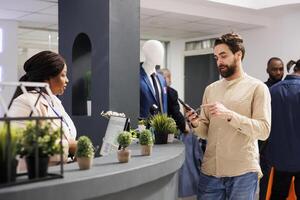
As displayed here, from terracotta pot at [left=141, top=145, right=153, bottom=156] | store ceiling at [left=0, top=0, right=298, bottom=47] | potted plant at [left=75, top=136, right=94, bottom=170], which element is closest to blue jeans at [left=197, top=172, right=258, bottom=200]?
terracotta pot at [left=141, top=145, right=153, bottom=156]

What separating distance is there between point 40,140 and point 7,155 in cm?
13

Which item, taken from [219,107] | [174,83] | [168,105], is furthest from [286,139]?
[174,83]

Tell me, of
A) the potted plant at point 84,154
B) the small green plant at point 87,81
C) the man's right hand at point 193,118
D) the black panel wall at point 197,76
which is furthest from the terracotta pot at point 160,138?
the black panel wall at point 197,76

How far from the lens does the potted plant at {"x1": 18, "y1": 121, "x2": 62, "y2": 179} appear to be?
4.46 ft

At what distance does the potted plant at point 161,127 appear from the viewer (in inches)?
101

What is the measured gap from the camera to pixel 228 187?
2301mm

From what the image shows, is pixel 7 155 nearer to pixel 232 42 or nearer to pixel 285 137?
pixel 232 42

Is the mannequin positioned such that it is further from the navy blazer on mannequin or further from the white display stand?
the white display stand

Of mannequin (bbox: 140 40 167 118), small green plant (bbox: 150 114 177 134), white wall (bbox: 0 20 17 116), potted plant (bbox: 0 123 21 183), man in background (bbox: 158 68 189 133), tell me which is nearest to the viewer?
potted plant (bbox: 0 123 21 183)

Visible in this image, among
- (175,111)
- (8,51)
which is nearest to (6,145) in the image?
(175,111)

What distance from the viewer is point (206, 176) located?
2.40 m

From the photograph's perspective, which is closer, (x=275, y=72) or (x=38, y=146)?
(x=38, y=146)

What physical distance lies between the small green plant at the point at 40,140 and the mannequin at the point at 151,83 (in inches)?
80.7

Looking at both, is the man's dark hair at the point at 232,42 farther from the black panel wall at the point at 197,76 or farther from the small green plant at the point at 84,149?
the black panel wall at the point at 197,76
